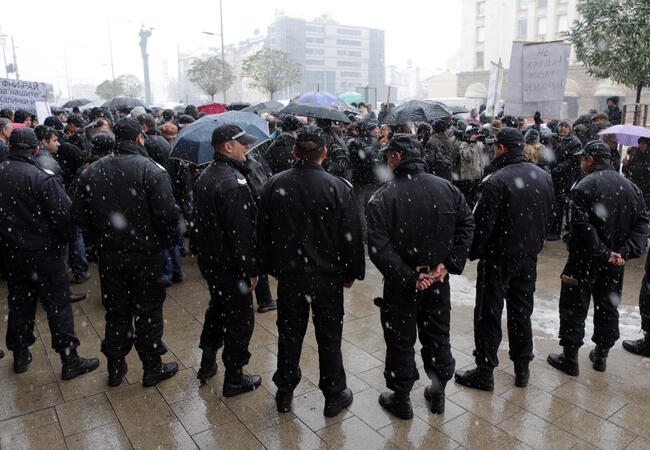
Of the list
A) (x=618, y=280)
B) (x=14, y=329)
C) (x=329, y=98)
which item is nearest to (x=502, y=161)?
(x=618, y=280)

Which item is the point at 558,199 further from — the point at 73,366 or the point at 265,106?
the point at 73,366

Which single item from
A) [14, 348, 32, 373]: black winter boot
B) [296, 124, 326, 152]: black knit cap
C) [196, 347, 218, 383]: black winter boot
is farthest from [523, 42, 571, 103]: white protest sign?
[14, 348, 32, 373]: black winter boot

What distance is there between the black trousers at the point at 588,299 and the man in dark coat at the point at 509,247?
519 mm

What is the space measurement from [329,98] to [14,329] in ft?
22.5

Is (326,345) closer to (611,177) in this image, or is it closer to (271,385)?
(271,385)

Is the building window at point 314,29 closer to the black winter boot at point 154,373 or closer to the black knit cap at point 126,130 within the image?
the black knit cap at point 126,130

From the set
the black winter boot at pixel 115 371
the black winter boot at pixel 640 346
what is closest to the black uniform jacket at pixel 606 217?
the black winter boot at pixel 640 346

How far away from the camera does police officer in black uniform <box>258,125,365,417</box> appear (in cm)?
346

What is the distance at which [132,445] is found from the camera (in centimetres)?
346

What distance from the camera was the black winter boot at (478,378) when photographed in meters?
4.08

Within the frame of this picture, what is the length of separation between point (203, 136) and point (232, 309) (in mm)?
1973

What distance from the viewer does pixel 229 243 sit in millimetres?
3744

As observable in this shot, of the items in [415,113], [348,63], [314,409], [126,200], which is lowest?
[314,409]

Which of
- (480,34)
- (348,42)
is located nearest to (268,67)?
(480,34)
